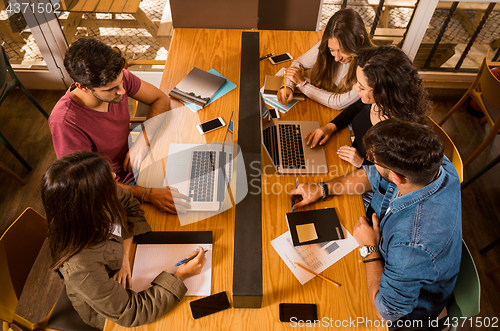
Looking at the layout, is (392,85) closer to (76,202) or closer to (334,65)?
(334,65)

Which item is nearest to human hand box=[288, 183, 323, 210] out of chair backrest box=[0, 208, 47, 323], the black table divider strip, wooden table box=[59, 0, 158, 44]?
the black table divider strip

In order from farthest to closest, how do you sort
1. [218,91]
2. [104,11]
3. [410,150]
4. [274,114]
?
[104,11], [218,91], [274,114], [410,150]

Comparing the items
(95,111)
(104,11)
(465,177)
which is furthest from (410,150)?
(104,11)

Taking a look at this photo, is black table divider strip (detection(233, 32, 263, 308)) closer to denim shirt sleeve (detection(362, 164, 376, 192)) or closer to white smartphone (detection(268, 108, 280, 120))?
white smartphone (detection(268, 108, 280, 120))

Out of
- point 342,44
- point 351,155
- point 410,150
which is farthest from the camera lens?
point 342,44

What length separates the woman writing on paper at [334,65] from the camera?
1685 mm

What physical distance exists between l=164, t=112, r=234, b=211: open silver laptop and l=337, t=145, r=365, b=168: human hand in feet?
1.92

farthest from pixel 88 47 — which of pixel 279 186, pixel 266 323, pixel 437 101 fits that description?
pixel 437 101

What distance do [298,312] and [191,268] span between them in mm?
431

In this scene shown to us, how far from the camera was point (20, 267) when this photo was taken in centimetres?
130

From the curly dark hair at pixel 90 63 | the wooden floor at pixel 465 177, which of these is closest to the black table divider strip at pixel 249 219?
the curly dark hair at pixel 90 63

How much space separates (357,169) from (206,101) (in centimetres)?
93

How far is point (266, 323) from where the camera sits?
1.13m

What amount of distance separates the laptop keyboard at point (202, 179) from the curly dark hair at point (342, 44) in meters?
0.94
